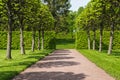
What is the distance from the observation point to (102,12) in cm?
3503

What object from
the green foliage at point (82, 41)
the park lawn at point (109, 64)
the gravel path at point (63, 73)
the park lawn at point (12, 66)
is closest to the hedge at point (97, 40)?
the green foliage at point (82, 41)

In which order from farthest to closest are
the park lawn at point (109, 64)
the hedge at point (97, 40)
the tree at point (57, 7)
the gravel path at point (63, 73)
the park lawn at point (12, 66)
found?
1. the tree at point (57, 7)
2. the hedge at point (97, 40)
3. the park lawn at point (109, 64)
4. the park lawn at point (12, 66)
5. the gravel path at point (63, 73)

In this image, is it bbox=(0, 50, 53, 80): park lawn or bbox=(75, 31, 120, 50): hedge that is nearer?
bbox=(0, 50, 53, 80): park lawn

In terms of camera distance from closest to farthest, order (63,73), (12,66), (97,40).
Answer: (63,73) → (12,66) → (97,40)

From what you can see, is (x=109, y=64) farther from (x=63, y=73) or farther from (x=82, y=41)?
(x=82, y=41)

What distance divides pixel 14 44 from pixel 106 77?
4067 cm

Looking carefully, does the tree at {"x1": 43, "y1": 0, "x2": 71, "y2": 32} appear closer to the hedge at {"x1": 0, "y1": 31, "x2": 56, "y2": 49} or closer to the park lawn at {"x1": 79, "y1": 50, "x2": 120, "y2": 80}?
the hedge at {"x1": 0, "y1": 31, "x2": 56, "y2": 49}

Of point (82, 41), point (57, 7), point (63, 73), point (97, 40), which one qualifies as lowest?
point (63, 73)

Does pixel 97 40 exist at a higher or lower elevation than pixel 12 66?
higher

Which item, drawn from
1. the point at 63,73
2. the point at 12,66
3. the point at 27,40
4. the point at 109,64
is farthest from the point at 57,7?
the point at 63,73

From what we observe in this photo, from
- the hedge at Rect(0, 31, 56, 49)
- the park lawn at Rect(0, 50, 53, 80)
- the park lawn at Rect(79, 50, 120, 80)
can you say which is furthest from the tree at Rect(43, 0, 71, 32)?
the park lawn at Rect(0, 50, 53, 80)

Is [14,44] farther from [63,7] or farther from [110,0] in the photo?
[63,7]

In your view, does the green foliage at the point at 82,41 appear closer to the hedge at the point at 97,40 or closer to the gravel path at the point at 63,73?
the hedge at the point at 97,40

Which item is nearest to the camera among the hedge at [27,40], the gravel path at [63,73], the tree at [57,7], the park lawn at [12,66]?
the gravel path at [63,73]
